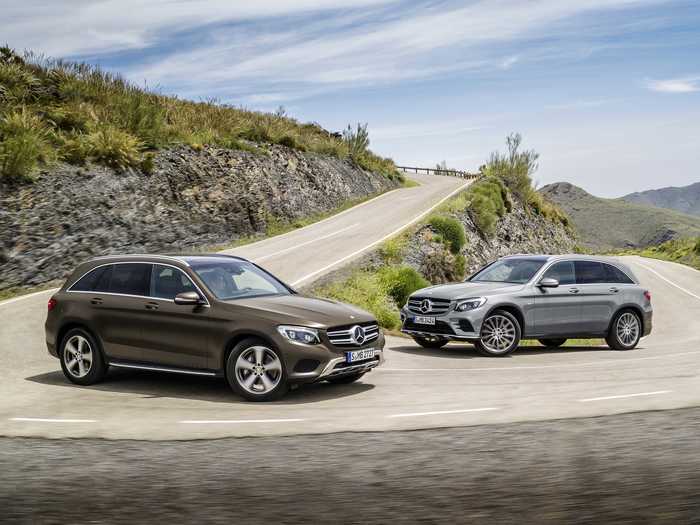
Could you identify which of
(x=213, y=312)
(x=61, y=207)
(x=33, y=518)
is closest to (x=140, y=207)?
(x=61, y=207)

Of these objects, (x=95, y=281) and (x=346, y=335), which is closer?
(x=346, y=335)

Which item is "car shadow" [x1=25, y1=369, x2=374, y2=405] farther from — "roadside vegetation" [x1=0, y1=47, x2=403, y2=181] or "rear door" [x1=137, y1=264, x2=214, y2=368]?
"roadside vegetation" [x1=0, y1=47, x2=403, y2=181]

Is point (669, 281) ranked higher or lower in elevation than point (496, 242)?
lower

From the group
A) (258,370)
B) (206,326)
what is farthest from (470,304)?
(206,326)

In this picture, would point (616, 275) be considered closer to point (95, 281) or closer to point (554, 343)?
point (554, 343)

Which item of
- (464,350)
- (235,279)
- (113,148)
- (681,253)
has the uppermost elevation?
(113,148)

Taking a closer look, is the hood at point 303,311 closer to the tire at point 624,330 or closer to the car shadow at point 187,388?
the car shadow at point 187,388

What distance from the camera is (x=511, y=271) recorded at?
47.4 feet

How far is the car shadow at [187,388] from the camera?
360 inches

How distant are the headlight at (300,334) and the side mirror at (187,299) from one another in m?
1.18

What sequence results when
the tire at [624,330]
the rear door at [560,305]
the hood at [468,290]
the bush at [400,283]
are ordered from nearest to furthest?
1. the hood at [468,290]
2. the rear door at [560,305]
3. the tire at [624,330]
4. the bush at [400,283]

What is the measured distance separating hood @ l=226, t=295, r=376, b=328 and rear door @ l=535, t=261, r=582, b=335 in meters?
5.23

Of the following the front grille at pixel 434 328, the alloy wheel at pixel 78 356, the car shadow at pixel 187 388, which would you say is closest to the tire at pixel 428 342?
the front grille at pixel 434 328

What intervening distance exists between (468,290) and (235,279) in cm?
507
